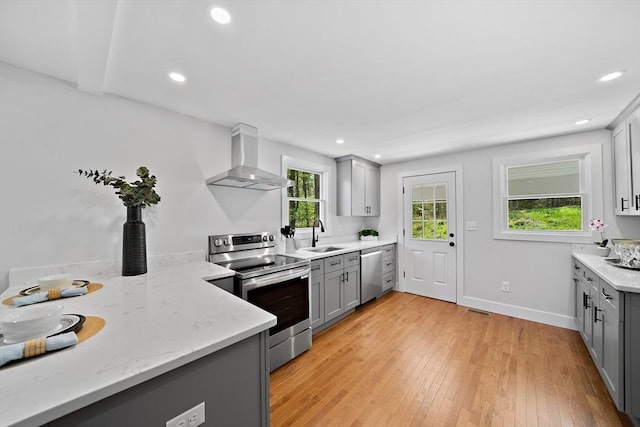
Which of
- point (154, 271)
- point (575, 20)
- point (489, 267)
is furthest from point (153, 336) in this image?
point (489, 267)

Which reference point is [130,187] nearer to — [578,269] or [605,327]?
[605,327]

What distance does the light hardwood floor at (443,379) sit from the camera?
172cm

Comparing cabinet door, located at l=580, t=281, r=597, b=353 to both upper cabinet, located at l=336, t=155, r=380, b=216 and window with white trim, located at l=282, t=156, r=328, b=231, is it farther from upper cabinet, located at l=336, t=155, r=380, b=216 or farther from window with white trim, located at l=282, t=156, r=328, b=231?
window with white trim, located at l=282, t=156, r=328, b=231

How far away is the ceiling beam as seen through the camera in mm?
1197

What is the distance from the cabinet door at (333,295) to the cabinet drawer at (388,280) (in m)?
1.20

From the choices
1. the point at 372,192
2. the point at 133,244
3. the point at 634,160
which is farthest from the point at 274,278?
the point at 634,160

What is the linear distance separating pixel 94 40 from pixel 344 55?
4.70ft

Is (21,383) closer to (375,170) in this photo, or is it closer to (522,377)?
(522,377)

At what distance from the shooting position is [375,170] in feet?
15.2

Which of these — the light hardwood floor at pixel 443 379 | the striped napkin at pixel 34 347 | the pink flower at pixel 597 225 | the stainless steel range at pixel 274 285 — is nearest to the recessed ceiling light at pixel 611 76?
the pink flower at pixel 597 225

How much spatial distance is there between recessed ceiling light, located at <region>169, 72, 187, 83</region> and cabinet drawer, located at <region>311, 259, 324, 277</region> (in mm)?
2054

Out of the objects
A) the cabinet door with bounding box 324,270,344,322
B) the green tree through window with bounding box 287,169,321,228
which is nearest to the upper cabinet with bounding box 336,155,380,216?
the green tree through window with bounding box 287,169,321,228

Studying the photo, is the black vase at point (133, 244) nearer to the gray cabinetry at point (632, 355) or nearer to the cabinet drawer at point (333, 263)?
the cabinet drawer at point (333, 263)

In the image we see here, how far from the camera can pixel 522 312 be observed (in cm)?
329
